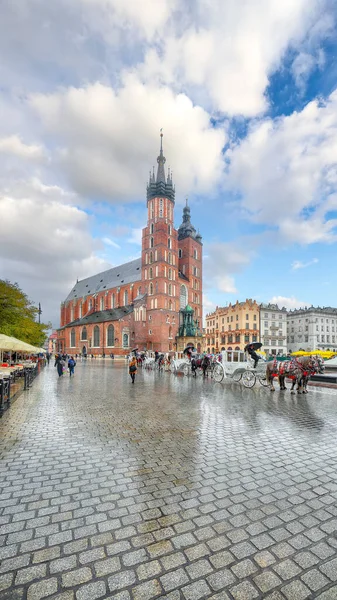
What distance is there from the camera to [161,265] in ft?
177

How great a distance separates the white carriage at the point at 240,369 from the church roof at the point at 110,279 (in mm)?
48362

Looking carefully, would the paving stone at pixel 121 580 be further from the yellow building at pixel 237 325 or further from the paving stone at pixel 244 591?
the yellow building at pixel 237 325

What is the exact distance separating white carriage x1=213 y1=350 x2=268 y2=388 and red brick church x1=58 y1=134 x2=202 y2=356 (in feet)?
116

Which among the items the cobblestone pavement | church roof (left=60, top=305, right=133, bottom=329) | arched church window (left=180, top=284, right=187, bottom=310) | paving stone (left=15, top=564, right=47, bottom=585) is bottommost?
the cobblestone pavement

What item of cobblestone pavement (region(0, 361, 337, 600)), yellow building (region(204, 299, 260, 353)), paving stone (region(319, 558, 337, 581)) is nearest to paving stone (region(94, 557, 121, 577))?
cobblestone pavement (region(0, 361, 337, 600))

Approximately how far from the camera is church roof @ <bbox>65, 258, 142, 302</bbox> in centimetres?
6731

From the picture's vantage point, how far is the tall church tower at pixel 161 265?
52.2 metres

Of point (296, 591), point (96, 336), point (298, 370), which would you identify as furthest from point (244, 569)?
point (96, 336)

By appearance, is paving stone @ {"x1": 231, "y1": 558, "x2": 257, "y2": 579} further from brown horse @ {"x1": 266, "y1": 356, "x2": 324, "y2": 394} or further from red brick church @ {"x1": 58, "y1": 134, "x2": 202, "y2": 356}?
red brick church @ {"x1": 58, "y1": 134, "x2": 202, "y2": 356}

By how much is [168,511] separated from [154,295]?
1990 inches

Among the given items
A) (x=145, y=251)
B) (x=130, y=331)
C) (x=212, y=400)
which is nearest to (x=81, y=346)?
(x=130, y=331)

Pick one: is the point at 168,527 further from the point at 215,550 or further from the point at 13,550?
the point at 13,550

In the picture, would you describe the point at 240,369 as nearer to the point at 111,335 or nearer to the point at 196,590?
the point at 196,590

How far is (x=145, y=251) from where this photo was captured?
5784 centimetres
